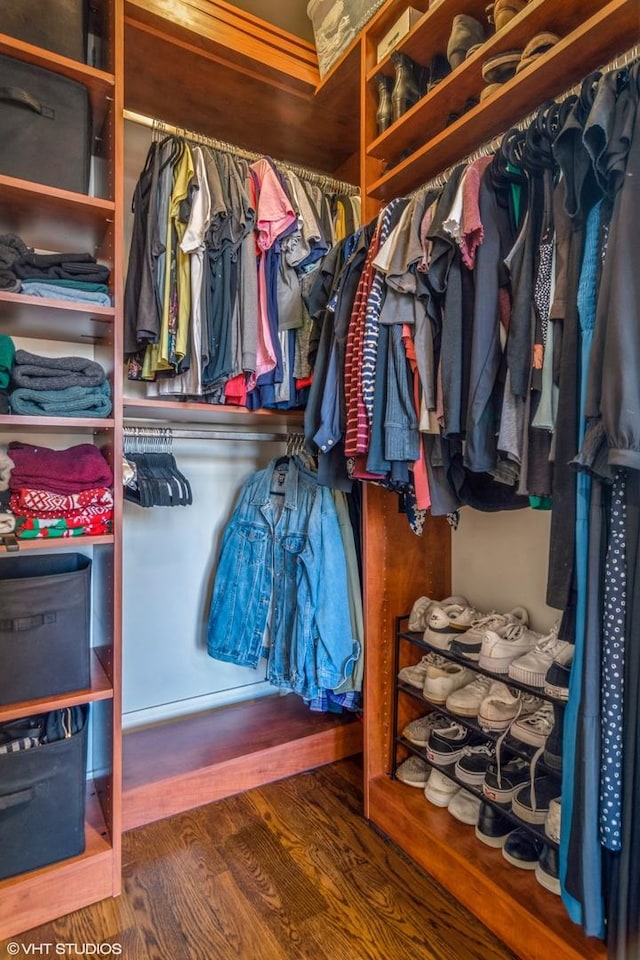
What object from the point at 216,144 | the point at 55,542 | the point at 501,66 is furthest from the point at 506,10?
the point at 55,542

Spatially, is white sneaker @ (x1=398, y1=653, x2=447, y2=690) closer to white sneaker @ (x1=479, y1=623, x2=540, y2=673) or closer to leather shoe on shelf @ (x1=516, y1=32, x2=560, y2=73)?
white sneaker @ (x1=479, y1=623, x2=540, y2=673)

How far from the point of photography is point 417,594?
167 cm

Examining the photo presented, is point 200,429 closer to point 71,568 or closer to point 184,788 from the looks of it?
point 71,568

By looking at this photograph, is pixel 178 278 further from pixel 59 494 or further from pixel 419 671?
pixel 419 671

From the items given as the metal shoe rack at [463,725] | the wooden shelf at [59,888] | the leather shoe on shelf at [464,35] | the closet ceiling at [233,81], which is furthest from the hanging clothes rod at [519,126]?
the wooden shelf at [59,888]

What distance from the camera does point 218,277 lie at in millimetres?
1588

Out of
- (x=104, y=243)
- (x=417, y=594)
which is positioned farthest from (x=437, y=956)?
(x=104, y=243)

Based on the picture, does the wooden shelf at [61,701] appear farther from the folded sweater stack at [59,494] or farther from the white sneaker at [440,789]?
the white sneaker at [440,789]

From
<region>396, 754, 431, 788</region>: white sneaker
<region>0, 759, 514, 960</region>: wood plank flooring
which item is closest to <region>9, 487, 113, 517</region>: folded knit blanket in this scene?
<region>0, 759, 514, 960</region>: wood plank flooring

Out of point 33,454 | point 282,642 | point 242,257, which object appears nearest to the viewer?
point 33,454

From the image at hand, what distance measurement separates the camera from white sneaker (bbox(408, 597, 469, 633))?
5.16 feet

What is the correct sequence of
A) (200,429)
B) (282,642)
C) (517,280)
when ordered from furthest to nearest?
(200,429) → (282,642) → (517,280)

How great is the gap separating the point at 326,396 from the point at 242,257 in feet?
1.83

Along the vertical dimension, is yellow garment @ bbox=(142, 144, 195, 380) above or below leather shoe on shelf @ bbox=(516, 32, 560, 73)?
below
